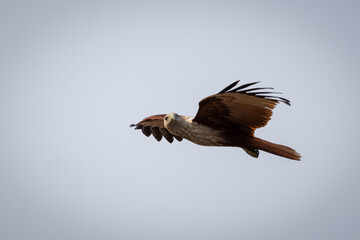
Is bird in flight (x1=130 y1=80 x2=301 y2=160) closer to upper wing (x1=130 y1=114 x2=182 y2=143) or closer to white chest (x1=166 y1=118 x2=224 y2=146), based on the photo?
white chest (x1=166 y1=118 x2=224 y2=146)

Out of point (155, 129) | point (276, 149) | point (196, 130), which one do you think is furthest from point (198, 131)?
point (155, 129)

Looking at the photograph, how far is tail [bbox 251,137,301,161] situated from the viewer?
8555mm

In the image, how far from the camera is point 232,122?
29.2 ft

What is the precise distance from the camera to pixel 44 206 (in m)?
127

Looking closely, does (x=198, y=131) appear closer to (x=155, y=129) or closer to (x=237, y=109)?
(x=237, y=109)

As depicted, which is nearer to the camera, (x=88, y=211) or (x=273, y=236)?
(x=273, y=236)

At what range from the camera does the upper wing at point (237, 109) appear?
26.8 ft

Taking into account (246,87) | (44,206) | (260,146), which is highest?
(44,206)

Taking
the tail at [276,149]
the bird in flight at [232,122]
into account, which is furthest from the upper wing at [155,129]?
the tail at [276,149]

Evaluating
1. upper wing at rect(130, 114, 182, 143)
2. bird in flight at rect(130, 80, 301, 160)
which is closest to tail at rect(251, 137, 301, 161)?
bird in flight at rect(130, 80, 301, 160)

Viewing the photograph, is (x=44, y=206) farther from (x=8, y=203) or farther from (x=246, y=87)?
(x=246, y=87)

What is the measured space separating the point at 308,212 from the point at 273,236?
14.2 meters

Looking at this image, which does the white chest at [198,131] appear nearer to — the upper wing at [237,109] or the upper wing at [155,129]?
the upper wing at [237,109]

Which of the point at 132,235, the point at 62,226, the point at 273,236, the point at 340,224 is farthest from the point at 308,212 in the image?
the point at 62,226
